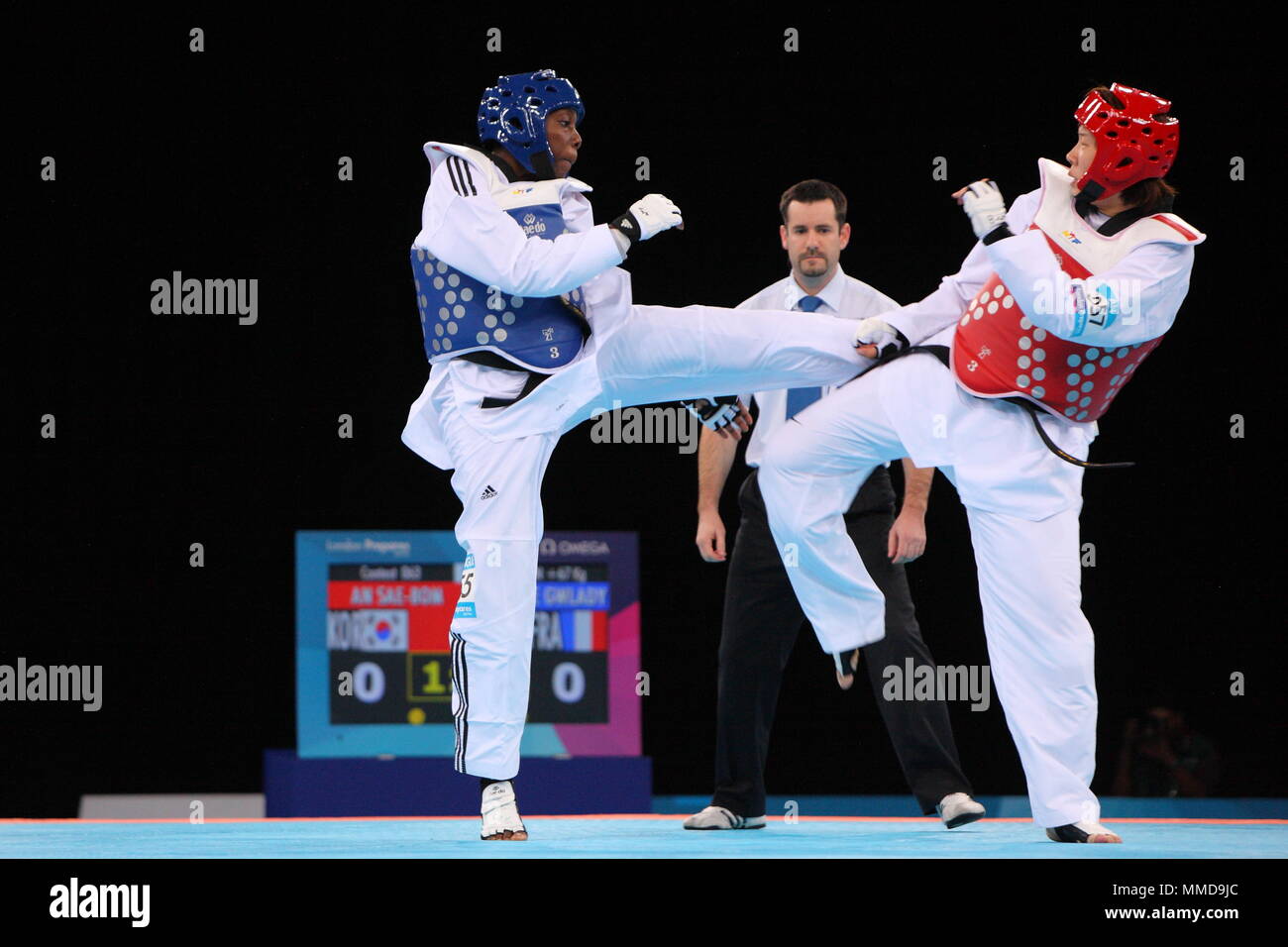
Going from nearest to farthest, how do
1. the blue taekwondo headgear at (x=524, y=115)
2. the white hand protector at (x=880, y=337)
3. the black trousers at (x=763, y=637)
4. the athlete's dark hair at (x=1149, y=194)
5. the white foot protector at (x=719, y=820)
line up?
1. the athlete's dark hair at (x=1149, y=194)
2. the blue taekwondo headgear at (x=524, y=115)
3. the white hand protector at (x=880, y=337)
4. the white foot protector at (x=719, y=820)
5. the black trousers at (x=763, y=637)

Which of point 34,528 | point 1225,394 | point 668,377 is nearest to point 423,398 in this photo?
point 668,377

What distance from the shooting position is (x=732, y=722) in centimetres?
527

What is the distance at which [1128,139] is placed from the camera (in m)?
4.09

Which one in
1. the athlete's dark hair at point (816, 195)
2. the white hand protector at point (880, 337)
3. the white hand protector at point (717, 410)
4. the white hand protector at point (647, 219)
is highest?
the athlete's dark hair at point (816, 195)

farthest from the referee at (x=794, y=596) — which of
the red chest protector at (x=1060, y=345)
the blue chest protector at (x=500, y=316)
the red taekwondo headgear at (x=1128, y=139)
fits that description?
the red taekwondo headgear at (x=1128, y=139)

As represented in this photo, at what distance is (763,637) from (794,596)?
6.7 inches

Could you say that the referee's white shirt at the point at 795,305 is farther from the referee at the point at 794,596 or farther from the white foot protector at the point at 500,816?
the white foot protector at the point at 500,816

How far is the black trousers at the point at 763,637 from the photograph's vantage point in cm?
517

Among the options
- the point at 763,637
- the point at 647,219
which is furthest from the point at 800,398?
the point at 647,219

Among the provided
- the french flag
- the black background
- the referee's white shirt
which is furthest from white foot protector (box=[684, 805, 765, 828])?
the black background

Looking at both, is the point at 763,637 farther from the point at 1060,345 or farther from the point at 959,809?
the point at 1060,345

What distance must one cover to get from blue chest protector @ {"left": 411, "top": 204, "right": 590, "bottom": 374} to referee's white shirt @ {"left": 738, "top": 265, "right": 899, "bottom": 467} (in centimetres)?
104

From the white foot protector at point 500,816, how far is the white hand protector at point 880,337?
1611mm
